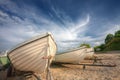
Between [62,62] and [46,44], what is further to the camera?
[62,62]

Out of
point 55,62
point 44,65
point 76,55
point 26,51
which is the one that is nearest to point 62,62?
point 55,62

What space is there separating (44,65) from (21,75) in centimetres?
209

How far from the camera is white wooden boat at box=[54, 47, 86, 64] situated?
30.5 feet

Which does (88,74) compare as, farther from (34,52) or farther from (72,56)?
(34,52)

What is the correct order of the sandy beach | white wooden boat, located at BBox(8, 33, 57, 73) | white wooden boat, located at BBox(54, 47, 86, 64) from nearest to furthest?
white wooden boat, located at BBox(8, 33, 57, 73)
the sandy beach
white wooden boat, located at BBox(54, 47, 86, 64)

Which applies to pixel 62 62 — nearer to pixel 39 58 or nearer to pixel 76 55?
pixel 76 55

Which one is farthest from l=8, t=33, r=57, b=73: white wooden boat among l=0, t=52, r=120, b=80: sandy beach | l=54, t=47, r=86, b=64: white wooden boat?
l=54, t=47, r=86, b=64: white wooden boat

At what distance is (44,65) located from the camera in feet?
17.2

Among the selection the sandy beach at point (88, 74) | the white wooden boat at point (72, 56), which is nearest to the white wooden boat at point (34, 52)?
the sandy beach at point (88, 74)

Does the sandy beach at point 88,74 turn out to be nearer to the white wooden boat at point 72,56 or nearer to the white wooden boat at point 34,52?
the white wooden boat at point 72,56

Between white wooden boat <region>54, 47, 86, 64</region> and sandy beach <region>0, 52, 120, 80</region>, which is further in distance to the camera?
white wooden boat <region>54, 47, 86, 64</region>

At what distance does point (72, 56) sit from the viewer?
9297 mm

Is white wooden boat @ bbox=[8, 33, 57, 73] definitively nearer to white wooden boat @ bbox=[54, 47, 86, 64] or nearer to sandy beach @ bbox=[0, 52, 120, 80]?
sandy beach @ bbox=[0, 52, 120, 80]

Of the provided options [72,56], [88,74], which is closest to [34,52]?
[88,74]
